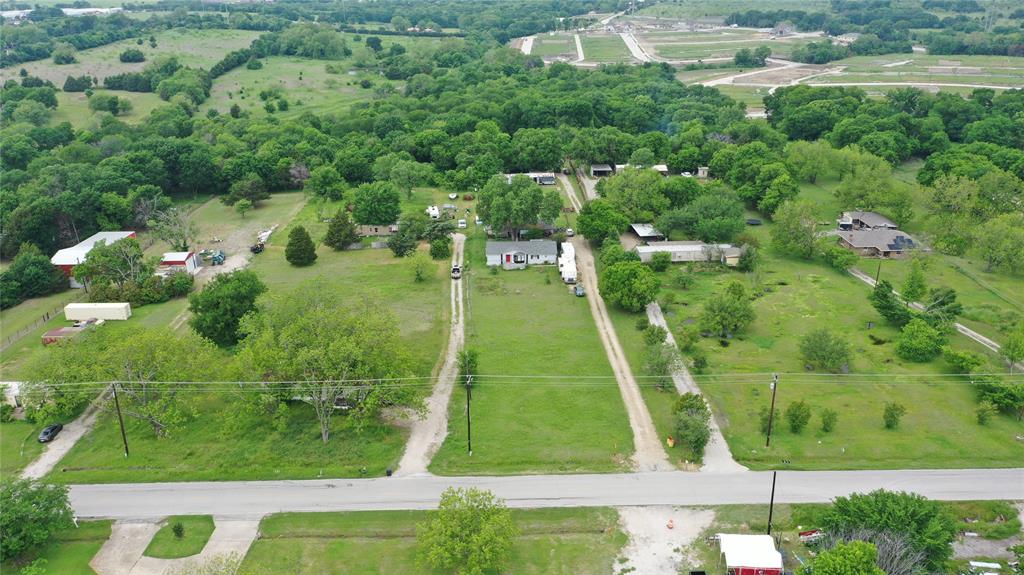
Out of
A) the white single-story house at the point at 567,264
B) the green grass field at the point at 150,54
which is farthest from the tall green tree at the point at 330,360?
the green grass field at the point at 150,54

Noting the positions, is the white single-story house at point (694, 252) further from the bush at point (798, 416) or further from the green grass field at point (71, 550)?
the green grass field at point (71, 550)

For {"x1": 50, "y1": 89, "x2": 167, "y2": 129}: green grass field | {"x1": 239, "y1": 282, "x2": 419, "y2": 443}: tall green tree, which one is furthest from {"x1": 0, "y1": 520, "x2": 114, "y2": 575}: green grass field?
{"x1": 50, "y1": 89, "x2": 167, "y2": 129}: green grass field

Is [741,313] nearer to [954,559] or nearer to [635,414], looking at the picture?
[635,414]

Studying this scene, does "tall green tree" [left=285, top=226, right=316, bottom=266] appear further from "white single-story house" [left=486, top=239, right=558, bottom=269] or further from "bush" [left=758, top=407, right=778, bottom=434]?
"bush" [left=758, top=407, right=778, bottom=434]

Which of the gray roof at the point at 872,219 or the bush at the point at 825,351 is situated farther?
the gray roof at the point at 872,219

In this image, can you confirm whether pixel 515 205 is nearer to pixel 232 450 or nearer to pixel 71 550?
pixel 232 450

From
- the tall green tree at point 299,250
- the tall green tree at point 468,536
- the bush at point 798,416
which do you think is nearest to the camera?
the tall green tree at point 468,536

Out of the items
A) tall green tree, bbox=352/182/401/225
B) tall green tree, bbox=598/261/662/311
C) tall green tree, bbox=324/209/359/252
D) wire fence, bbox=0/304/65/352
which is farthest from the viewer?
tall green tree, bbox=352/182/401/225
